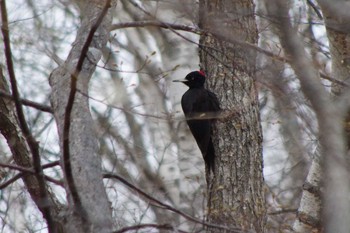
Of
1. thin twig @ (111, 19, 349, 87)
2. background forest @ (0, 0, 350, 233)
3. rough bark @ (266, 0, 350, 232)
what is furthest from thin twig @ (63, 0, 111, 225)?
rough bark @ (266, 0, 350, 232)

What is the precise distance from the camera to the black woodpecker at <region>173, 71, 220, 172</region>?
6059 mm

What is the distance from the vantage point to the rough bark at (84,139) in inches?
146

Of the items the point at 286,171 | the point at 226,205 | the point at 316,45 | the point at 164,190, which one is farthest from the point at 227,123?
the point at 286,171

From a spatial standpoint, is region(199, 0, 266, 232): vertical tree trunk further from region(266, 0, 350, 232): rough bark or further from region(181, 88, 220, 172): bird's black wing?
region(266, 0, 350, 232): rough bark

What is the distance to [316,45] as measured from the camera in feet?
13.7

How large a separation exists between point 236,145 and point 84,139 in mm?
2160

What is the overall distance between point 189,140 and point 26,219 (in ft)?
9.77

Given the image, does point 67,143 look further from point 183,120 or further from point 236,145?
point 236,145

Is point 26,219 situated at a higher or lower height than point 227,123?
lower

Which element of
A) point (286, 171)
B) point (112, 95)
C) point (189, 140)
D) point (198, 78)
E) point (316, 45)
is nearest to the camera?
point (316, 45)

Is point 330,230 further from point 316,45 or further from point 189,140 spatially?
point 189,140

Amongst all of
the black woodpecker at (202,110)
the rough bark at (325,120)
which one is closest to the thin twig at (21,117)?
the rough bark at (325,120)

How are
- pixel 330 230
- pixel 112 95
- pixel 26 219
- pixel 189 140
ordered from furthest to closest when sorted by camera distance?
pixel 189 140 < pixel 26 219 < pixel 112 95 < pixel 330 230

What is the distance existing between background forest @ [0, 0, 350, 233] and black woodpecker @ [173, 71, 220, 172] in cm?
9
